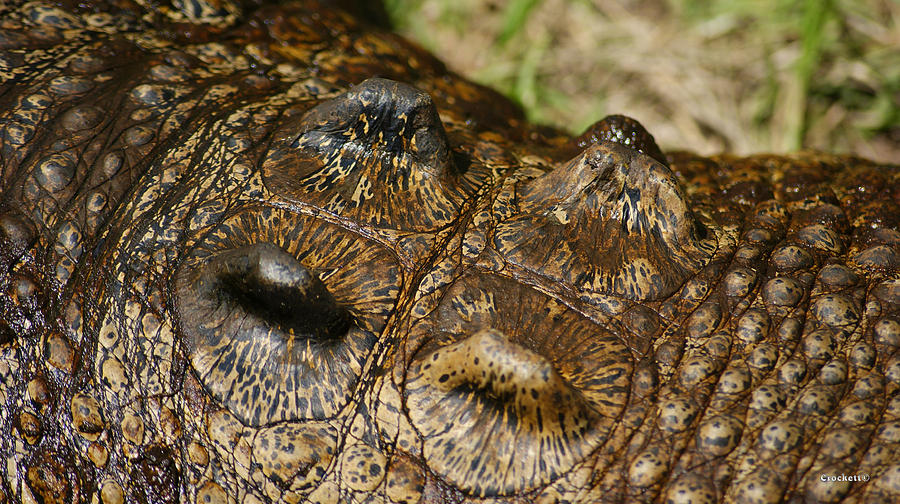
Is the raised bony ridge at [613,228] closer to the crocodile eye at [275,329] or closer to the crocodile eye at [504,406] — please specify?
the crocodile eye at [504,406]

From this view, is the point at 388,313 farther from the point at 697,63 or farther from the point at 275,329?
the point at 697,63

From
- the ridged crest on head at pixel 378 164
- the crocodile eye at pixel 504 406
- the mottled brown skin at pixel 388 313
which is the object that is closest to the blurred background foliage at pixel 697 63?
the mottled brown skin at pixel 388 313

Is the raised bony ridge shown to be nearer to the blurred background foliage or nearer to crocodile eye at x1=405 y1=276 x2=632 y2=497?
crocodile eye at x1=405 y1=276 x2=632 y2=497

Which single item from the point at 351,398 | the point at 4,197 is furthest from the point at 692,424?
the point at 4,197

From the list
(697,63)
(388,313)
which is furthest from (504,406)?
(697,63)

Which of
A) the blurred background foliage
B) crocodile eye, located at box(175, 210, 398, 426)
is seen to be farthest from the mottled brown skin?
the blurred background foliage

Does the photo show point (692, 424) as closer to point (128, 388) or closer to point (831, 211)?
point (831, 211)
